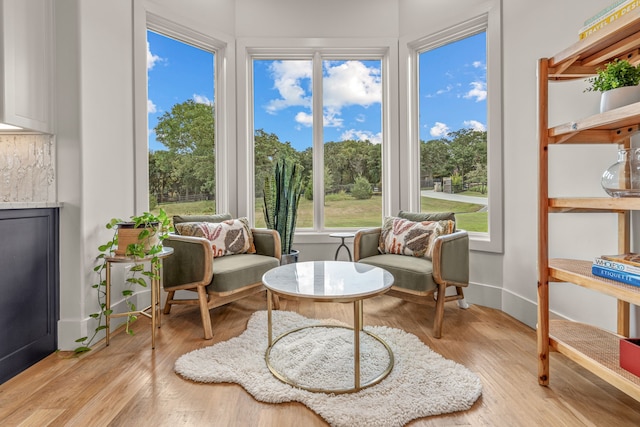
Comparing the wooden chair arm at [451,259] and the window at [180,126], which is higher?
the window at [180,126]

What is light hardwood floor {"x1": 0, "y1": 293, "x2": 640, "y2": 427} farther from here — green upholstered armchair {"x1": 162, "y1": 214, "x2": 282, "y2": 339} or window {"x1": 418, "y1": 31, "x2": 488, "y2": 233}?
window {"x1": 418, "y1": 31, "x2": 488, "y2": 233}

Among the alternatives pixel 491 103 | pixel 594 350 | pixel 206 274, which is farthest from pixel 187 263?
pixel 491 103

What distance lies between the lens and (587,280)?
57.5 inches

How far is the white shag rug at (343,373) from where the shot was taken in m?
1.48

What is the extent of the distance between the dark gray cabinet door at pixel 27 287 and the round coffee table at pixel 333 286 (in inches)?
53.3

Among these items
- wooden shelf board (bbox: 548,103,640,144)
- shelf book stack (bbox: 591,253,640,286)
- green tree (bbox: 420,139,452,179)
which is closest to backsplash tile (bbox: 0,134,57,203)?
wooden shelf board (bbox: 548,103,640,144)

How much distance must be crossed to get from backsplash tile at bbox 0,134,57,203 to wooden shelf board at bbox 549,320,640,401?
3.03 metres

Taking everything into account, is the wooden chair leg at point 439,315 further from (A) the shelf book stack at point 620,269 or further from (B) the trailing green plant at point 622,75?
(B) the trailing green plant at point 622,75

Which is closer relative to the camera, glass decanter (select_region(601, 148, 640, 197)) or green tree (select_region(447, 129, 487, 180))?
glass decanter (select_region(601, 148, 640, 197))

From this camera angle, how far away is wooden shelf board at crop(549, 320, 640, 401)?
1.33 metres

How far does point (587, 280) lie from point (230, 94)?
3.30 metres

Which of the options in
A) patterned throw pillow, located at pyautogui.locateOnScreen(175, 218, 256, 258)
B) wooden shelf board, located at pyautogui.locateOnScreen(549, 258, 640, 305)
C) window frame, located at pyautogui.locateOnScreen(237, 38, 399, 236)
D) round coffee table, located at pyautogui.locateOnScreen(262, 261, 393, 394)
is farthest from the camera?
window frame, located at pyautogui.locateOnScreen(237, 38, 399, 236)

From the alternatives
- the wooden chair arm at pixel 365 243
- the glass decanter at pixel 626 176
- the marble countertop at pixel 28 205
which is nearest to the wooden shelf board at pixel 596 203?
the glass decanter at pixel 626 176

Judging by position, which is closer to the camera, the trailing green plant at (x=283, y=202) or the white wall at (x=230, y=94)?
the white wall at (x=230, y=94)
